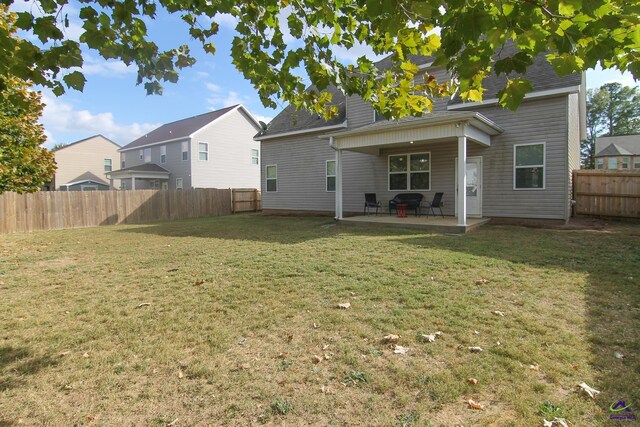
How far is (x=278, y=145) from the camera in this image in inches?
682

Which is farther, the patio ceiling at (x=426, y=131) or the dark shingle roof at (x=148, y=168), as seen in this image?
the dark shingle roof at (x=148, y=168)

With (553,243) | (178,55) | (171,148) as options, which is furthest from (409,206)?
(171,148)

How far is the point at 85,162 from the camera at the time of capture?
31016mm

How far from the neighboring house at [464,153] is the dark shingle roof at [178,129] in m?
12.2

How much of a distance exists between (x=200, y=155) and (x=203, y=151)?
1.22 feet

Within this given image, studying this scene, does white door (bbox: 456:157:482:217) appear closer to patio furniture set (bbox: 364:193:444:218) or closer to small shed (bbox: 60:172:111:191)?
patio furniture set (bbox: 364:193:444:218)

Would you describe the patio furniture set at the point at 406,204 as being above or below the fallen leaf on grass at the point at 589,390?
above

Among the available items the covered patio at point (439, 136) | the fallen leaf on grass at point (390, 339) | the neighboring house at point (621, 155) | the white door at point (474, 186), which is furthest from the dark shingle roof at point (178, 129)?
the neighboring house at point (621, 155)

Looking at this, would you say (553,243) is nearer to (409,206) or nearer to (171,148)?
(409,206)

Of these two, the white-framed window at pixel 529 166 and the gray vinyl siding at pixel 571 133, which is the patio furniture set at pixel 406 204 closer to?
the white-framed window at pixel 529 166

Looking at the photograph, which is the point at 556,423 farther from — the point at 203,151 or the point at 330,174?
the point at 203,151

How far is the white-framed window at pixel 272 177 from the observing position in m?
17.6

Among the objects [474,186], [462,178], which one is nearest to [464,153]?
[462,178]

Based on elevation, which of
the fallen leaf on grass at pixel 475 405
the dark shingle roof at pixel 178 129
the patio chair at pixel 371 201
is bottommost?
the fallen leaf on grass at pixel 475 405
